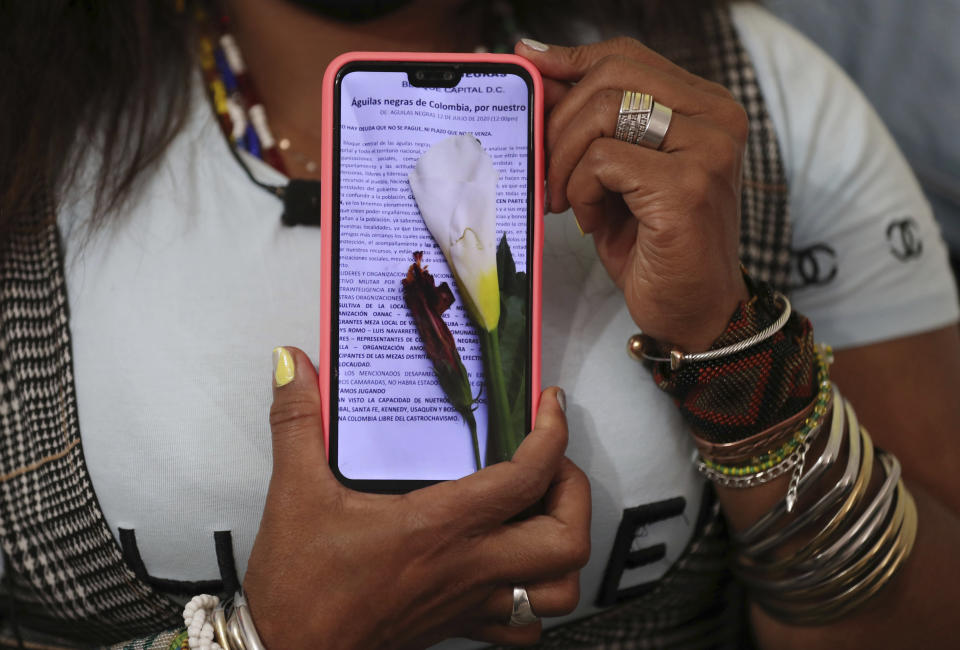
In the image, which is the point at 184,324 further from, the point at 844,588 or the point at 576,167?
the point at 844,588

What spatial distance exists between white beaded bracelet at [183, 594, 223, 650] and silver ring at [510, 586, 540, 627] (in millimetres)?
188

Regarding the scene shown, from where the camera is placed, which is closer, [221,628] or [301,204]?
[221,628]

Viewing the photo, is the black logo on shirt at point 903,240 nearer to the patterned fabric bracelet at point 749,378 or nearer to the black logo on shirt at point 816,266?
the black logo on shirt at point 816,266

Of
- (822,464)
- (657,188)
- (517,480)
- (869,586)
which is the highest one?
(657,188)

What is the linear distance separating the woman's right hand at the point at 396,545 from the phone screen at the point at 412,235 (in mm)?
38

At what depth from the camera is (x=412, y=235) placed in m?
0.50

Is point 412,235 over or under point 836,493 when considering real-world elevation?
over

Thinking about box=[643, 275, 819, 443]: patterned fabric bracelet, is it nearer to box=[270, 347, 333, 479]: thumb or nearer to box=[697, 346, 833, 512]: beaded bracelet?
box=[697, 346, 833, 512]: beaded bracelet

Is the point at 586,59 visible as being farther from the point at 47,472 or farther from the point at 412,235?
the point at 47,472

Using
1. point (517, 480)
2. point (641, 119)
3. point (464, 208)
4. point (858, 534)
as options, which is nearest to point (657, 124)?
point (641, 119)

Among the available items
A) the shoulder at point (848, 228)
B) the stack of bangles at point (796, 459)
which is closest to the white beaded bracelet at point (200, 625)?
the stack of bangles at point (796, 459)

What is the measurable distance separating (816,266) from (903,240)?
8cm

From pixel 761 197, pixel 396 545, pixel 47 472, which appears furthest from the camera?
pixel 761 197

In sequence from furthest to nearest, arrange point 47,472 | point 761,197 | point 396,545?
point 761,197
point 47,472
point 396,545
